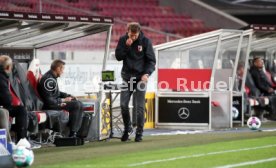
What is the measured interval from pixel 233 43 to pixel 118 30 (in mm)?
7444

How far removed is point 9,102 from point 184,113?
6.36 m

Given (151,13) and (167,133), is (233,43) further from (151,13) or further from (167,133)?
(151,13)

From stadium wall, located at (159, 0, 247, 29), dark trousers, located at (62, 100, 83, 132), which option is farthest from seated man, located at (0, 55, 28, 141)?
stadium wall, located at (159, 0, 247, 29)

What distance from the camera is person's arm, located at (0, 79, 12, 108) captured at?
12500mm

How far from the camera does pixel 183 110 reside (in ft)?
60.2

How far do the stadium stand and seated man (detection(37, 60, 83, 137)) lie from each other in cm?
882

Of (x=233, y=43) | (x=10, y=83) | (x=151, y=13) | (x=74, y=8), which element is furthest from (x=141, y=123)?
(x=151, y=13)

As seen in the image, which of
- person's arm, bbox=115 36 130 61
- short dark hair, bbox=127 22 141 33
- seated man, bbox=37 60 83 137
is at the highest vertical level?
short dark hair, bbox=127 22 141 33

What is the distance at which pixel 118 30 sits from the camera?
26438 mm

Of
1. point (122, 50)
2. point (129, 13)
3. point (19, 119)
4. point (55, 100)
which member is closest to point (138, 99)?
point (122, 50)

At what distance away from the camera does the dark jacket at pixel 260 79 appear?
21078 mm

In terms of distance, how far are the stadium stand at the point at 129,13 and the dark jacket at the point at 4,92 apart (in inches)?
414

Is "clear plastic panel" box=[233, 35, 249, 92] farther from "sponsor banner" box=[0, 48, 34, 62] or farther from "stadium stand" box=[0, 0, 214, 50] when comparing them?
"sponsor banner" box=[0, 48, 34, 62]

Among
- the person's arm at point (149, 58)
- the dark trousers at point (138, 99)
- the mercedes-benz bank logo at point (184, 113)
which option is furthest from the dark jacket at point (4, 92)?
the mercedes-benz bank logo at point (184, 113)
